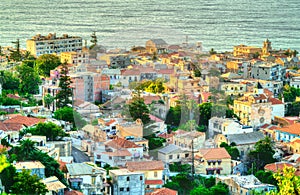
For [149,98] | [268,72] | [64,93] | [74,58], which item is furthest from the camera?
[74,58]

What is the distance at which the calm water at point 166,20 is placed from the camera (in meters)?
23.3

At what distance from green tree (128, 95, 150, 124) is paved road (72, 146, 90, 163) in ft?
3.32

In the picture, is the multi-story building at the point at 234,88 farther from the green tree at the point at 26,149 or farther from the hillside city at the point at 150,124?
the green tree at the point at 26,149

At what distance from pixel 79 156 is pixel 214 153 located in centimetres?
159

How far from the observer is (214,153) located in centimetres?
995

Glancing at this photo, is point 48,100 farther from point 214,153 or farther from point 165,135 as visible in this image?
point 214,153

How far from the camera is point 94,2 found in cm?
4066

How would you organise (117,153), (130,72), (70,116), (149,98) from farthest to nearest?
(130,72), (149,98), (70,116), (117,153)

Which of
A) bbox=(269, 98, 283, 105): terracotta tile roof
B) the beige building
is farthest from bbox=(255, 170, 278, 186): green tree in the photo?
bbox=(269, 98, 283, 105): terracotta tile roof

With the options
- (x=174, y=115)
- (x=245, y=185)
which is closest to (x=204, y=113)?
(x=174, y=115)

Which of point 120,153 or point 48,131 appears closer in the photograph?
point 120,153

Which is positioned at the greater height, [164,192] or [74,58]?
[74,58]

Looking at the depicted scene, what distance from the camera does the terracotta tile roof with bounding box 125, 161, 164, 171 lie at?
8.98m

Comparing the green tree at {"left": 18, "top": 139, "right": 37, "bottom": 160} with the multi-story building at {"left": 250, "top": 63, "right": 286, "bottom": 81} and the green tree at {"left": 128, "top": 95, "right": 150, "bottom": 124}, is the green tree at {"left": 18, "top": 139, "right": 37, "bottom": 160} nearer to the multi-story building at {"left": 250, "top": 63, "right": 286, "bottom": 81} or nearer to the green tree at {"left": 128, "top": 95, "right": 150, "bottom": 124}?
the green tree at {"left": 128, "top": 95, "right": 150, "bottom": 124}
